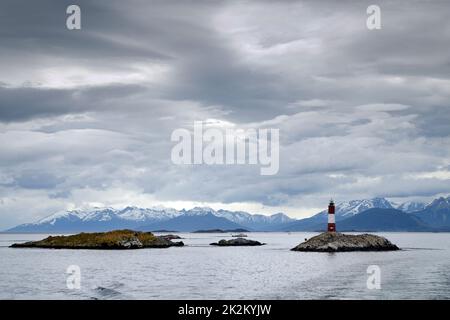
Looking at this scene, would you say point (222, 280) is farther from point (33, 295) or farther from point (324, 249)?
point (324, 249)

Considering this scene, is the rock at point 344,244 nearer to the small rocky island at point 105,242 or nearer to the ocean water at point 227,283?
the ocean water at point 227,283

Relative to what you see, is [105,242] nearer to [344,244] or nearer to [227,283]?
[344,244]

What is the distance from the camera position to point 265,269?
91.8 metres

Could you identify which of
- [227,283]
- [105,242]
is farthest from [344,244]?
[227,283]

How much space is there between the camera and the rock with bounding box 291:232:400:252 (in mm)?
145750

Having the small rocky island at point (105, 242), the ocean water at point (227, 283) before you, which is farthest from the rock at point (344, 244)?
the small rocky island at point (105, 242)

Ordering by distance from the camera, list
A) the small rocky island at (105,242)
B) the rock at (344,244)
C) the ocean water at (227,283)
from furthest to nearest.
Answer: the small rocky island at (105,242)
the rock at (344,244)
the ocean water at (227,283)

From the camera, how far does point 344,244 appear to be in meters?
146

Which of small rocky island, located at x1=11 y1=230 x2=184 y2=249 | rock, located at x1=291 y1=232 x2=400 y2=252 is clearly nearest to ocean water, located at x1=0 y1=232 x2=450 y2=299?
rock, located at x1=291 y1=232 x2=400 y2=252

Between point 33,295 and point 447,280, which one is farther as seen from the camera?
point 447,280

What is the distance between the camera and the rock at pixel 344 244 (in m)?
146
